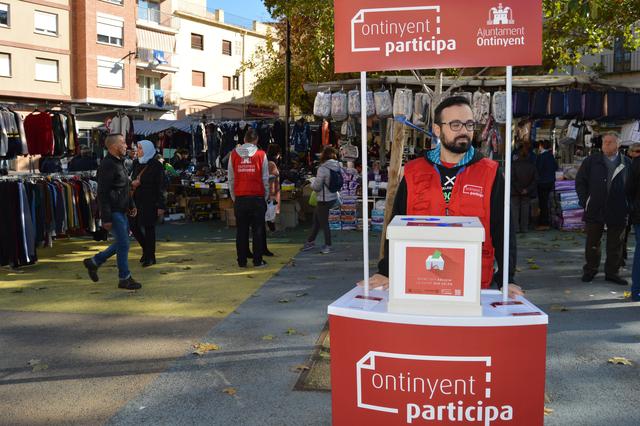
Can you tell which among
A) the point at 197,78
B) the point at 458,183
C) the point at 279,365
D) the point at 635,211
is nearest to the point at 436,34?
the point at 458,183

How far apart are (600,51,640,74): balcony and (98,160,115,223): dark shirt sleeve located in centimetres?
3128

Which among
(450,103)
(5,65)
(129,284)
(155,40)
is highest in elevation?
(155,40)

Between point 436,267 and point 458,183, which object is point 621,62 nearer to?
point 458,183

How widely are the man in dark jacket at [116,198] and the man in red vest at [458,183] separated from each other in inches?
188

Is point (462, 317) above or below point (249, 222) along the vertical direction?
above

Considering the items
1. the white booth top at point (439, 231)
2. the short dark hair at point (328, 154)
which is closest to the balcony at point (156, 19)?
the short dark hair at point (328, 154)

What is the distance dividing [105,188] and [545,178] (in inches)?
383

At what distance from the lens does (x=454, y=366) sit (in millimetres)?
2742

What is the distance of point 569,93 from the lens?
12.6 m

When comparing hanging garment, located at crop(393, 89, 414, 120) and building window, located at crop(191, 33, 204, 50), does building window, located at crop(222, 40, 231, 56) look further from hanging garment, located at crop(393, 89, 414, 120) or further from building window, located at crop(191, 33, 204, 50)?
hanging garment, located at crop(393, 89, 414, 120)

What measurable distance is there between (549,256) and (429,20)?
25.0 feet

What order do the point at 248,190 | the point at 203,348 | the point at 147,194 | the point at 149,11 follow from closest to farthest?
1. the point at 203,348
2. the point at 248,190
3. the point at 147,194
4. the point at 149,11

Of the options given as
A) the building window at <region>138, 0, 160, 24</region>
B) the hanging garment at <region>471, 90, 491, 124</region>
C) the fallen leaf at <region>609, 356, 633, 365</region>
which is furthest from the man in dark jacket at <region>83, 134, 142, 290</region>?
the building window at <region>138, 0, 160, 24</region>

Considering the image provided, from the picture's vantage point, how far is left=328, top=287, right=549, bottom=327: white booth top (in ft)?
8.80
